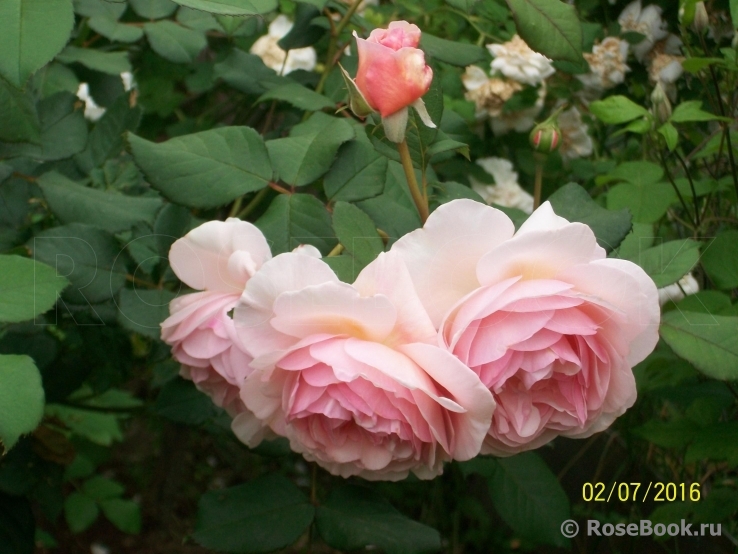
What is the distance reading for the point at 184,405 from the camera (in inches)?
32.0

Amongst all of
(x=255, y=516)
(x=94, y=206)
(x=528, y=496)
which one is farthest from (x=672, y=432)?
(x=94, y=206)

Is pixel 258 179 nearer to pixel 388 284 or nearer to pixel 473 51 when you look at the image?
pixel 388 284

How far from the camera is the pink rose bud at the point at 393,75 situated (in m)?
0.49

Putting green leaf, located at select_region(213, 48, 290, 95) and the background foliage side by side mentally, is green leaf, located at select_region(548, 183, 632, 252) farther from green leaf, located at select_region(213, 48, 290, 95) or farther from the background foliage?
green leaf, located at select_region(213, 48, 290, 95)

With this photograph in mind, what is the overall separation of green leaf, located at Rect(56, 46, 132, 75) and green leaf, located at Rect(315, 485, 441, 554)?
65 centimetres

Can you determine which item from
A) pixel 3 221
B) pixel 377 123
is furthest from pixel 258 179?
pixel 3 221

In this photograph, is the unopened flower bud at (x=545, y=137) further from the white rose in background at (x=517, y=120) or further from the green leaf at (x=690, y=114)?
the white rose in background at (x=517, y=120)

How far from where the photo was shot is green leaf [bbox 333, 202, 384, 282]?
535 millimetres

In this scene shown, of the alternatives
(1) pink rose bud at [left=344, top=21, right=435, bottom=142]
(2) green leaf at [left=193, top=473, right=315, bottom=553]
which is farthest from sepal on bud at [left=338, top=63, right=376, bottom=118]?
(2) green leaf at [left=193, top=473, right=315, bottom=553]

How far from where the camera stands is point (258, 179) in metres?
0.64

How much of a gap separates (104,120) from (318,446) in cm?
59

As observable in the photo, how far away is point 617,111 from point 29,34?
627 millimetres

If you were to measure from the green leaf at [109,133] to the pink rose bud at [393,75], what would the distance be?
486mm

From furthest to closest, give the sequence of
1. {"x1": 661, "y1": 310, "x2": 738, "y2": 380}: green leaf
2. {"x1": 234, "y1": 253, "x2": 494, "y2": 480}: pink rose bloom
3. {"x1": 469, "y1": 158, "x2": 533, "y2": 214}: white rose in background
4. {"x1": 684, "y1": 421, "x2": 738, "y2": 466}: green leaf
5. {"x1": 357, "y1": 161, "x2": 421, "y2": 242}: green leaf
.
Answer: {"x1": 469, "y1": 158, "x2": 533, "y2": 214}: white rose in background → {"x1": 684, "y1": 421, "x2": 738, "y2": 466}: green leaf → {"x1": 357, "y1": 161, "x2": 421, "y2": 242}: green leaf → {"x1": 661, "y1": 310, "x2": 738, "y2": 380}: green leaf → {"x1": 234, "y1": 253, "x2": 494, "y2": 480}: pink rose bloom
